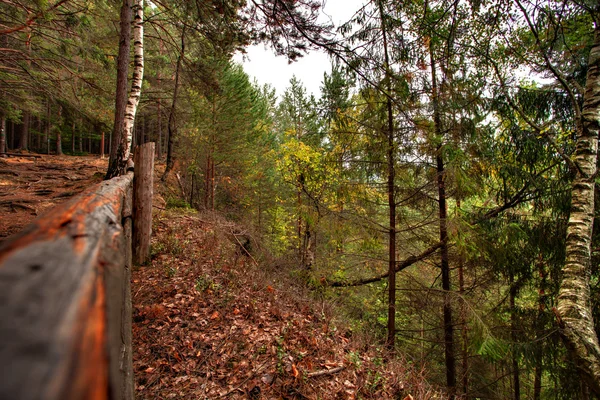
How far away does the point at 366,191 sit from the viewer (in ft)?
22.4

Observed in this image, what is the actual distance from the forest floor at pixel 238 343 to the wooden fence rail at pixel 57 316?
3.39m

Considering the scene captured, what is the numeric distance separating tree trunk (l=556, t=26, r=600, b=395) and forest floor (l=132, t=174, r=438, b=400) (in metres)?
2.20

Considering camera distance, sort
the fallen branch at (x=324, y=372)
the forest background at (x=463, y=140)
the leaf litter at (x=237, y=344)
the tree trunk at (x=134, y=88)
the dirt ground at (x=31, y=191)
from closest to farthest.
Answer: the leaf litter at (x=237, y=344)
the fallen branch at (x=324, y=372)
the forest background at (x=463, y=140)
the dirt ground at (x=31, y=191)
the tree trunk at (x=134, y=88)

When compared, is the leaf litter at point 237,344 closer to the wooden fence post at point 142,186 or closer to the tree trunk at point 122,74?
the wooden fence post at point 142,186

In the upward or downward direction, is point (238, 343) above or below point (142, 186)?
below

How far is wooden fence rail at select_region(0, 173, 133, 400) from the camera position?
0.97 ft

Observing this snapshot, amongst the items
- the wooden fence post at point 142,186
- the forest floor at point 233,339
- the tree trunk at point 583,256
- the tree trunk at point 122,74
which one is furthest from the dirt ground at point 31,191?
the tree trunk at point 583,256

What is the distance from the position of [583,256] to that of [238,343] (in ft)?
18.4

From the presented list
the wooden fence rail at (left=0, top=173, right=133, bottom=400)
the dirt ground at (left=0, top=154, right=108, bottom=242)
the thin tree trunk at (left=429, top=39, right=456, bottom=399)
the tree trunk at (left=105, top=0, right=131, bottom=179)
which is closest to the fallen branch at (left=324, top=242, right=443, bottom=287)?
the thin tree trunk at (left=429, top=39, right=456, bottom=399)

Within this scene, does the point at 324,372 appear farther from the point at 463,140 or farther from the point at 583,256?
the point at 463,140

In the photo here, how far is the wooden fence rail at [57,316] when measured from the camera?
29 cm

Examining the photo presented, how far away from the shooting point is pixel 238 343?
3838 millimetres

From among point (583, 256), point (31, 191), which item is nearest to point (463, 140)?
point (583, 256)

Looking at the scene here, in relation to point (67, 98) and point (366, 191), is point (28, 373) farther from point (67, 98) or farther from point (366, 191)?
point (67, 98)
